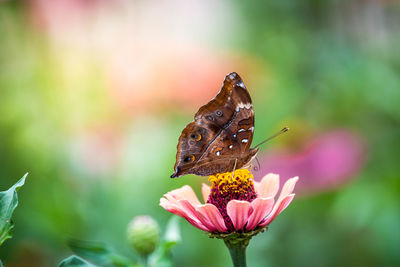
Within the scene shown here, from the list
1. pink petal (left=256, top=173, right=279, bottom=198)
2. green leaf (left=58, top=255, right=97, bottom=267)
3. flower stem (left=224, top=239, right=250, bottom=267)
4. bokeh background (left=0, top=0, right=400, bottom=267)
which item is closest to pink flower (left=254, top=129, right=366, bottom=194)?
bokeh background (left=0, top=0, right=400, bottom=267)

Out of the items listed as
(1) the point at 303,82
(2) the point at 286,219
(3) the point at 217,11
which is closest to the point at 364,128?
(1) the point at 303,82

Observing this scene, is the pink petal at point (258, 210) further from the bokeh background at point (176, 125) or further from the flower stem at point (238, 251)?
the bokeh background at point (176, 125)

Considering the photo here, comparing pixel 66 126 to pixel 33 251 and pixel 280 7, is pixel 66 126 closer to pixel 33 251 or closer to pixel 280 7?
pixel 33 251

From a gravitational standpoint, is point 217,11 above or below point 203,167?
above

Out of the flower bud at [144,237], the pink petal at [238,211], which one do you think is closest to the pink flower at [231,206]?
the pink petal at [238,211]

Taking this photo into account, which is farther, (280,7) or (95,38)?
(280,7)

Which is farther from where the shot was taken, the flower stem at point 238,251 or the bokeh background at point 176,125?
the bokeh background at point 176,125
